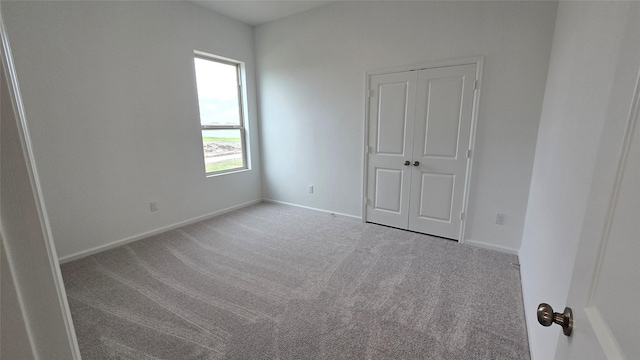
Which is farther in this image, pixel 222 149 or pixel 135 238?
pixel 222 149

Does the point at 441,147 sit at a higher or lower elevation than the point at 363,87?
lower

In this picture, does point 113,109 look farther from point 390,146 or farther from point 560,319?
point 560,319

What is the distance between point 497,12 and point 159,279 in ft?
13.3

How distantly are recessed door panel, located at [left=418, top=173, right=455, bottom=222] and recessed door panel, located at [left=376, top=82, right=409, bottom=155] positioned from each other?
1.65 feet

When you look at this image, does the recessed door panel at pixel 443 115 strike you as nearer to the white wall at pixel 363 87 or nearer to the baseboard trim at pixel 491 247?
the white wall at pixel 363 87

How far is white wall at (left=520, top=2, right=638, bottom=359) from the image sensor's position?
56cm

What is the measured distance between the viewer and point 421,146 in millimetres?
3143

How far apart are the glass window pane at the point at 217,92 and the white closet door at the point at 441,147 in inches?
111

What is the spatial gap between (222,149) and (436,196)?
3196mm

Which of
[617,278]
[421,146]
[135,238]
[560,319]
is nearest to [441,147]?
[421,146]

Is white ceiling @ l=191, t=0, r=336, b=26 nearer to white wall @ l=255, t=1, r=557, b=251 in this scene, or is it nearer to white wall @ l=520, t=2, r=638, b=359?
white wall @ l=255, t=1, r=557, b=251

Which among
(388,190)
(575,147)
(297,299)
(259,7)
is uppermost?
(259,7)

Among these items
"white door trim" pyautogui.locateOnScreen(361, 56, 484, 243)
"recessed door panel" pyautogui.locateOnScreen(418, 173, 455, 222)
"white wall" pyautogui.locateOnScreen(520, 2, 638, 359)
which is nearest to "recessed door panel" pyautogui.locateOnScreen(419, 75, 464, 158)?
"white door trim" pyautogui.locateOnScreen(361, 56, 484, 243)

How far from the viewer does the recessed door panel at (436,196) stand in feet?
10.1
